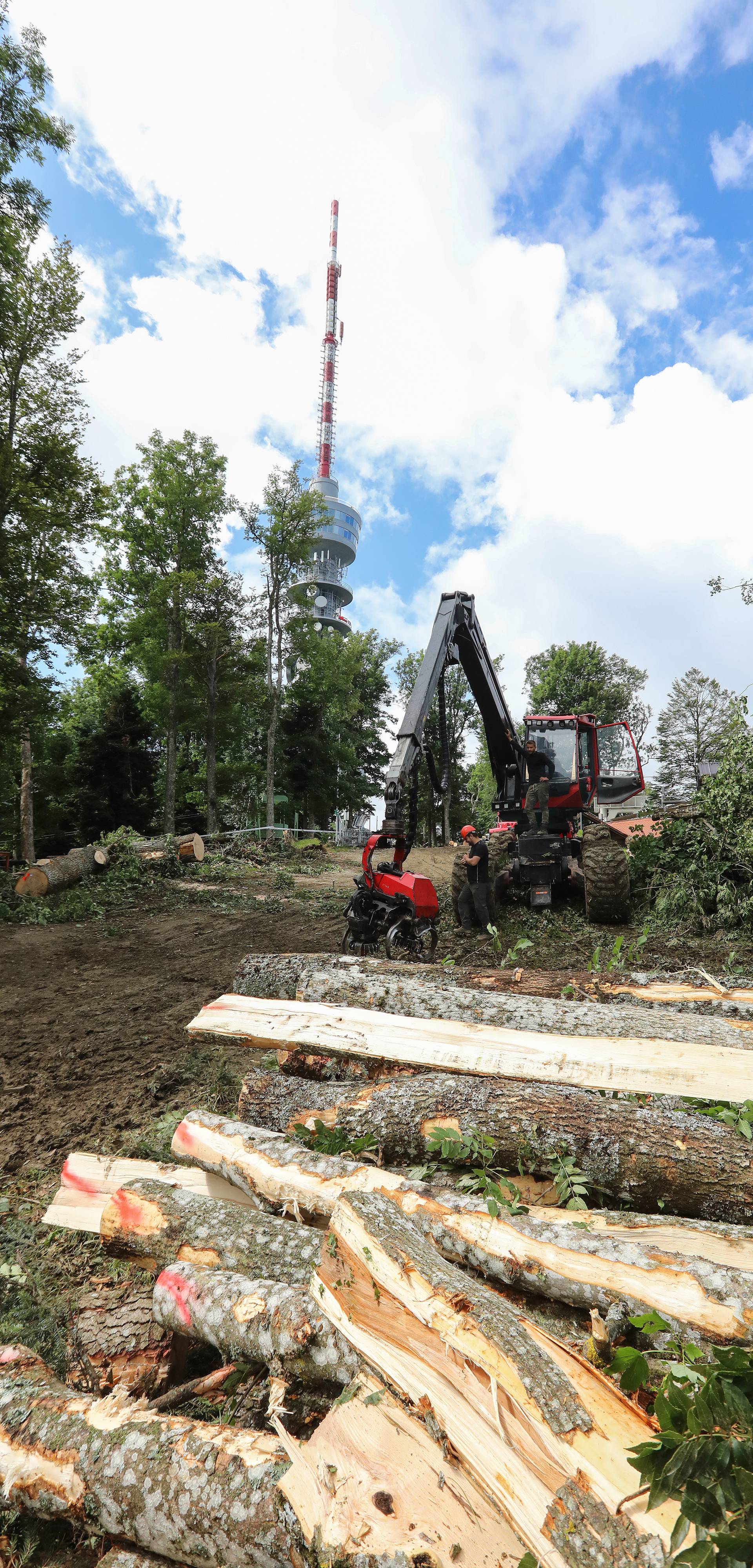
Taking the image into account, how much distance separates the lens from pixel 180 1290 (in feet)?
7.79

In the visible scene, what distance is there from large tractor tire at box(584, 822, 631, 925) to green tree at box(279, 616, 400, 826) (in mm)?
21416

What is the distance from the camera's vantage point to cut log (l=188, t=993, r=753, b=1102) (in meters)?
3.12

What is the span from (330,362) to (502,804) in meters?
69.6

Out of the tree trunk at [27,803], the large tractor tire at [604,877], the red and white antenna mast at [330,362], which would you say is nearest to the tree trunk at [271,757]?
the tree trunk at [27,803]

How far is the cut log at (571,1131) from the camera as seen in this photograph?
2580mm

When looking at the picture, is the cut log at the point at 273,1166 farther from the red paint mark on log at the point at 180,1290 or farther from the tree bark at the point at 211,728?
the tree bark at the point at 211,728

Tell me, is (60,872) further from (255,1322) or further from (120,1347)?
(255,1322)

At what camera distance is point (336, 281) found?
6850cm

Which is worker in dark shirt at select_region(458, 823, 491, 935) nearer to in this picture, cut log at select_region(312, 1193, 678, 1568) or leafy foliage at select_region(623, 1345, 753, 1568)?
cut log at select_region(312, 1193, 678, 1568)

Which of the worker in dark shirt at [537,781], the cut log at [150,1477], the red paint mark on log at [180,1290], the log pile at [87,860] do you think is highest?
the worker in dark shirt at [537,781]

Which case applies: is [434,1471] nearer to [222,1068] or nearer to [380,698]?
[222,1068]

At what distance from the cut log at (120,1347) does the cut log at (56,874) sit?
443 inches

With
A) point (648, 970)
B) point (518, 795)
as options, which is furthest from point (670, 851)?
point (648, 970)

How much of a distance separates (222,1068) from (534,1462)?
3893 millimetres
